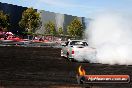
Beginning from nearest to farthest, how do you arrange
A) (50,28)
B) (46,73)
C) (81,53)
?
1. (46,73)
2. (81,53)
3. (50,28)

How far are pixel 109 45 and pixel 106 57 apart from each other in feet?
2.78

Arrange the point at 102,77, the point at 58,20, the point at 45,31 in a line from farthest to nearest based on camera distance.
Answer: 1. the point at 58,20
2. the point at 45,31
3. the point at 102,77

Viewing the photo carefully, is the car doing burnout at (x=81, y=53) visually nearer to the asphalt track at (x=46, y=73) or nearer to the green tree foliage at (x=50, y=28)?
the asphalt track at (x=46, y=73)

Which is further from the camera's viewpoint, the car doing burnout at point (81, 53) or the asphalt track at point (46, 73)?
the car doing burnout at point (81, 53)

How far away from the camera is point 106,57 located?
24.5 m

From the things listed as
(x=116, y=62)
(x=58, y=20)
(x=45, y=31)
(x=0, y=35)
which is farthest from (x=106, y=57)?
(x=58, y=20)

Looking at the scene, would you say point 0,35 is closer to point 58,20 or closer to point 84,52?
point 84,52

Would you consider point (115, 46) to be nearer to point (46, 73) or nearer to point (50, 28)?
point (46, 73)

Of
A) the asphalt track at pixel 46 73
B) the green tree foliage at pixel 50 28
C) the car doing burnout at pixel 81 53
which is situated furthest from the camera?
the green tree foliage at pixel 50 28

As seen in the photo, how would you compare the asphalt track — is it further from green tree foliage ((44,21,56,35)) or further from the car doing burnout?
green tree foliage ((44,21,56,35))

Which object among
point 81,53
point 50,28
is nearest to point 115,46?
point 81,53

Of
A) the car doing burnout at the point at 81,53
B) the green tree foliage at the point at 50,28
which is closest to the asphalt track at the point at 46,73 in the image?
the car doing burnout at the point at 81,53

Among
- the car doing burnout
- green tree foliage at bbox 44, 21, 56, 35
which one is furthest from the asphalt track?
green tree foliage at bbox 44, 21, 56, 35

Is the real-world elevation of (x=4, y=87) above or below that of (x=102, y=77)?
below
